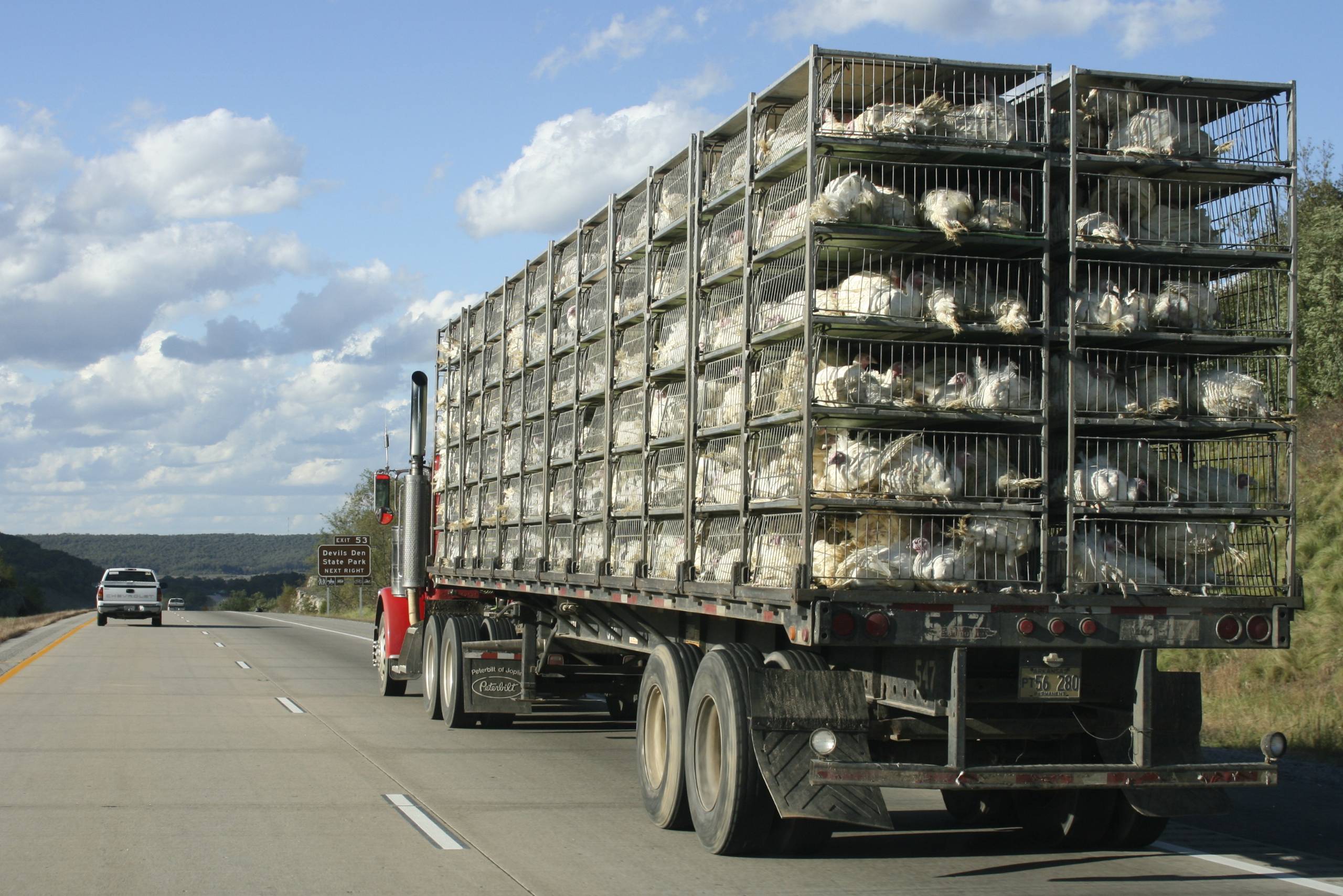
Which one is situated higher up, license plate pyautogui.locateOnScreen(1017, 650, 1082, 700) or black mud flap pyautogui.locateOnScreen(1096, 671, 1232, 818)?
license plate pyautogui.locateOnScreen(1017, 650, 1082, 700)

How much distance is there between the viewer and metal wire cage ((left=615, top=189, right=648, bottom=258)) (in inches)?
463

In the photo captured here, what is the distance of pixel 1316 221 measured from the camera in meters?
26.4

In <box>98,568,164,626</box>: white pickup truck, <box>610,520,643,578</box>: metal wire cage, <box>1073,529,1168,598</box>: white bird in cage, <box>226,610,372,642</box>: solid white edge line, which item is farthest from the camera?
<box>98,568,164,626</box>: white pickup truck

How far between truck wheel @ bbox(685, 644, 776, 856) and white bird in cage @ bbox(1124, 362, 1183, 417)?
2.67 meters

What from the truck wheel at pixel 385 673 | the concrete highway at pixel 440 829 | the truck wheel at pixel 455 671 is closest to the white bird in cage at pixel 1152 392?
the concrete highway at pixel 440 829

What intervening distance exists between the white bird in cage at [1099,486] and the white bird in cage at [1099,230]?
1280 mm

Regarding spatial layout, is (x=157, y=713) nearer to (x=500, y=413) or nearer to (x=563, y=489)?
(x=500, y=413)

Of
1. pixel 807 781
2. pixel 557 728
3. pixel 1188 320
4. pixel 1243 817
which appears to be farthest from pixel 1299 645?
pixel 807 781

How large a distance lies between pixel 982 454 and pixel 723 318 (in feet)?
Answer: 6.92

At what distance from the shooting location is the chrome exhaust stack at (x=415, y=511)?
1931cm

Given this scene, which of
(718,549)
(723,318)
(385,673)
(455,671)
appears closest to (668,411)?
(723,318)

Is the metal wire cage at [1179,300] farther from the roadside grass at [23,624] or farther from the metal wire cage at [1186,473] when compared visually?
the roadside grass at [23,624]

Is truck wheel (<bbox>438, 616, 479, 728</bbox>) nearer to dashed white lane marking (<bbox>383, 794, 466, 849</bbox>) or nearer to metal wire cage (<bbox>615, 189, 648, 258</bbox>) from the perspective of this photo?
dashed white lane marking (<bbox>383, 794, 466, 849</bbox>)

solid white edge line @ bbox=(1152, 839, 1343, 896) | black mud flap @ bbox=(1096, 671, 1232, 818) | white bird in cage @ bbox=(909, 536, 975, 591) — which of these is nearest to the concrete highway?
solid white edge line @ bbox=(1152, 839, 1343, 896)
